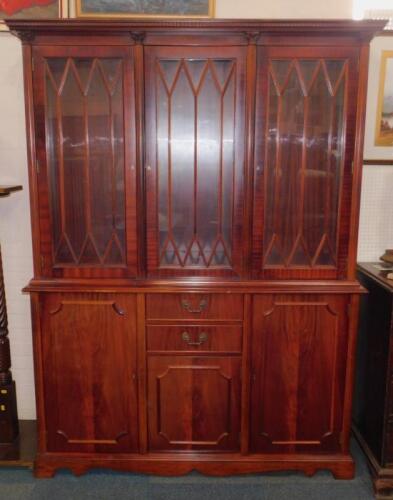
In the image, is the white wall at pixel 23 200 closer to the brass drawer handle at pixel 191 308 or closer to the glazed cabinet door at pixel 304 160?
the glazed cabinet door at pixel 304 160

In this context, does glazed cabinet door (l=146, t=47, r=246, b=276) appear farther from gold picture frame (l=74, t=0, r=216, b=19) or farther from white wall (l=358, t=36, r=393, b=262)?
white wall (l=358, t=36, r=393, b=262)

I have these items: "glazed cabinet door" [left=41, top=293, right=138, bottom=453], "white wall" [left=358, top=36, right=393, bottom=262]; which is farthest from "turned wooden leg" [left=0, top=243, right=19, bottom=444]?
"white wall" [left=358, top=36, right=393, bottom=262]

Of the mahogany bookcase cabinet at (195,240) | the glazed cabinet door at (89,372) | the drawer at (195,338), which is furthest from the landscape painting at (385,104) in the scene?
the glazed cabinet door at (89,372)

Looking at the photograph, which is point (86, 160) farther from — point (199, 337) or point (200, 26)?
point (199, 337)

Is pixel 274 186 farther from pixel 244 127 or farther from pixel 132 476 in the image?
pixel 132 476

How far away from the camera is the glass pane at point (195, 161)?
2105mm

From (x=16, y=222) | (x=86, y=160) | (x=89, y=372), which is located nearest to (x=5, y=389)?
(x=89, y=372)

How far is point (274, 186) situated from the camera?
218 centimetres

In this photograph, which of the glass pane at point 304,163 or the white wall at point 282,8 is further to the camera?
the white wall at point 282,8

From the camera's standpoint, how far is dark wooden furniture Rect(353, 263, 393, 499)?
2.23 metres

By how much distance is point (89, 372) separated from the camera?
2.31 m

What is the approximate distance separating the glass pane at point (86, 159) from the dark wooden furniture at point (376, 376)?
48.6 inches

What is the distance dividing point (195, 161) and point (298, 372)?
43.8 inches

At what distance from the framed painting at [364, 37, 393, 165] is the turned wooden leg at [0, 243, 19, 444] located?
2095 mm
